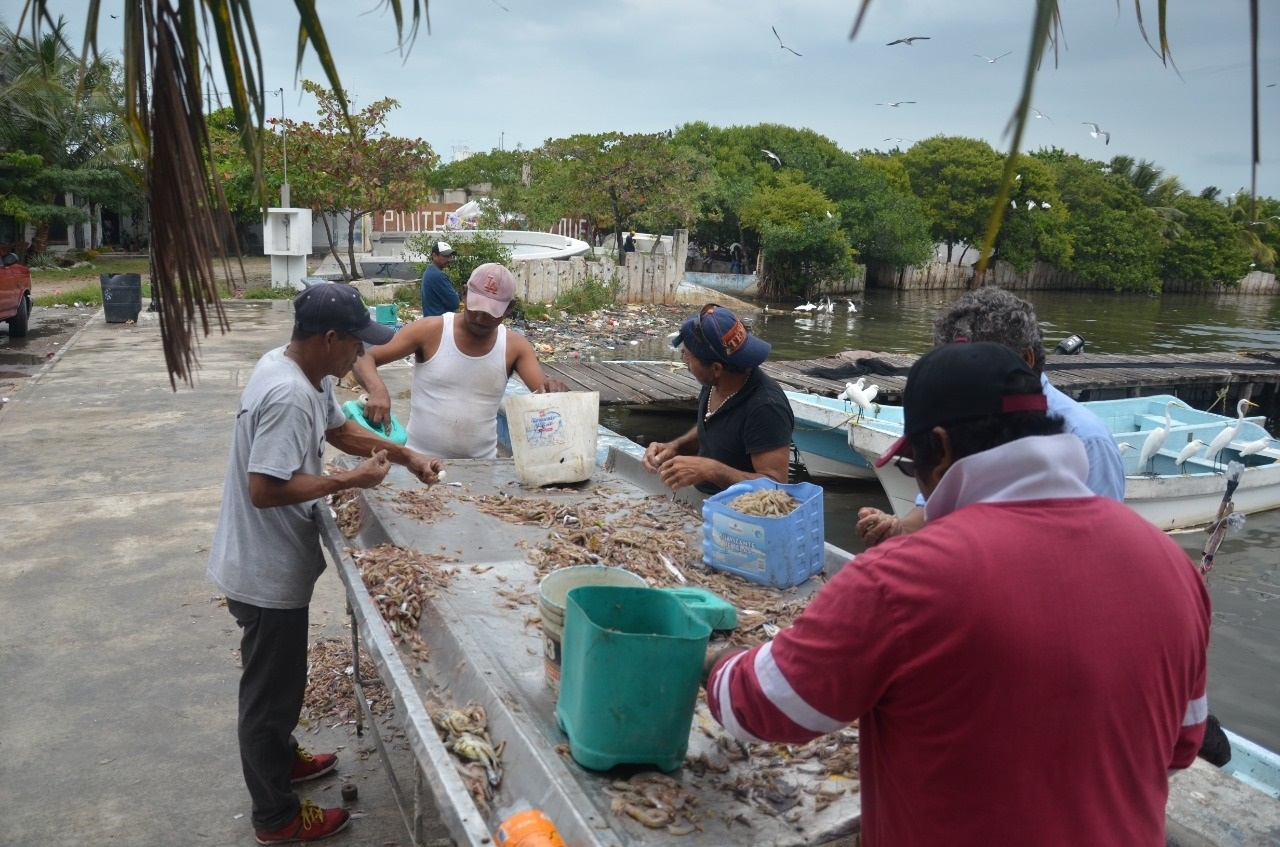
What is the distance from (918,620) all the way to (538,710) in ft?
4.15

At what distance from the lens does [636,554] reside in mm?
3549

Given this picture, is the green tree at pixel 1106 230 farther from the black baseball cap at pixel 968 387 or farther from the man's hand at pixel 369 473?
the black baseball cap at pixel 968 387

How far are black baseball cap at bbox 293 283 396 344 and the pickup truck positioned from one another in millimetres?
16174

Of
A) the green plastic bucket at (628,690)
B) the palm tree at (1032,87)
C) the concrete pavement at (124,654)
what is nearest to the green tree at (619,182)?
the concrete pavement at (124,654)

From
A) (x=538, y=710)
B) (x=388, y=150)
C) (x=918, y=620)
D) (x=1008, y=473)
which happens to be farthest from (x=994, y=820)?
(x=388, y=150)

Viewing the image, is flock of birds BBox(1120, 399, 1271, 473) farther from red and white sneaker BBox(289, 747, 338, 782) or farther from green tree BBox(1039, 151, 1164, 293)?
green tree BBox(1039, 151, 1164, 293)

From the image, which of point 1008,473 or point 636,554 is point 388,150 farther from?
point 1008,473

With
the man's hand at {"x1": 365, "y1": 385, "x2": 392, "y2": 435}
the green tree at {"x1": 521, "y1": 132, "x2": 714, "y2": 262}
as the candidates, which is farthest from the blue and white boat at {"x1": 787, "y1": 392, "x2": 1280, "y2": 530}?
the green tree at {"x1": 521, "y1": 132, "x2": 714, "y2": 262}

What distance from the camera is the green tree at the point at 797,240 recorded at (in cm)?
3728

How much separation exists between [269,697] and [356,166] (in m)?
21.6

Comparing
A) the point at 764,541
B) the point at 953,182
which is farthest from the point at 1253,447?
the point at 953,182

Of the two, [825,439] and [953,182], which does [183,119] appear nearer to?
[825,439]

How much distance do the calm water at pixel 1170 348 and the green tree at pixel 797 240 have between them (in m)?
1.98

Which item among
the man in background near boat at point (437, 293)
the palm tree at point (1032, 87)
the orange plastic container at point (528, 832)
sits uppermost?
the palm tree at point (1032, 87)
